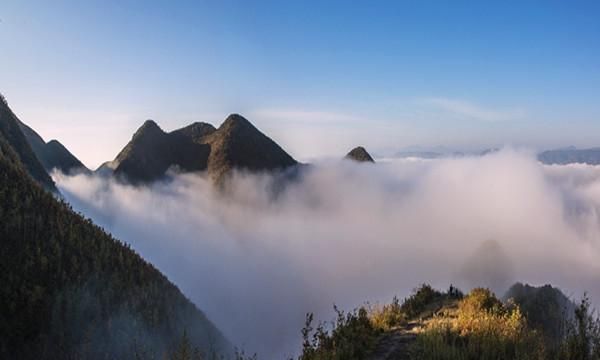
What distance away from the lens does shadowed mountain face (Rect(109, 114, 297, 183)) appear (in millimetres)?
168500

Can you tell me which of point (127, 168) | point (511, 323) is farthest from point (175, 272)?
point (511, 323)

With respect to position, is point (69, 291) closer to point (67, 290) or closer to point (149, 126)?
point (67, 290)

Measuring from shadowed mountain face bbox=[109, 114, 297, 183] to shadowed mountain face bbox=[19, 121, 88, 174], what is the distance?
2012 cm

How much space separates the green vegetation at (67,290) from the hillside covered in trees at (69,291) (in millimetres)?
28

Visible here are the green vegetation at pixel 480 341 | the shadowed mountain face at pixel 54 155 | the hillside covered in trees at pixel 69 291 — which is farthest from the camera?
the shadowed mountain face at pixel 54 155

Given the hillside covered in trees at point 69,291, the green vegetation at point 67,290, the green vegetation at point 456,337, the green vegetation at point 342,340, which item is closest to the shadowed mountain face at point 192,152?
the hillside covered in trees at point 69,291

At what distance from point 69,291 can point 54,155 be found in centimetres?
14454

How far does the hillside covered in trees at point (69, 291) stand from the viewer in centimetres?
1327

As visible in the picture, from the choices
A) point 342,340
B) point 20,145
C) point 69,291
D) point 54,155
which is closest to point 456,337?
point 342,340

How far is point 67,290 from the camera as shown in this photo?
15055 mm

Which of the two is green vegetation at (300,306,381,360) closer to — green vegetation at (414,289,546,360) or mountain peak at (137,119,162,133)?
green vegetation at (414,289,546,360)

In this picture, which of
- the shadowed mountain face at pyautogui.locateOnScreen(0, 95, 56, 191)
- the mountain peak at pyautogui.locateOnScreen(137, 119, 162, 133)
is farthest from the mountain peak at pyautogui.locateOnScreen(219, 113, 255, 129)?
the shadowed mountain face at pyautogui.locateOnScreen(0, 95, 56, 191)

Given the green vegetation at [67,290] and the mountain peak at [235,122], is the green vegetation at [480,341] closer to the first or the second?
the green vegetation at [67,290]

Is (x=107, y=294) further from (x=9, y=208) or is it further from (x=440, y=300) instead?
(x=440, y=300)
